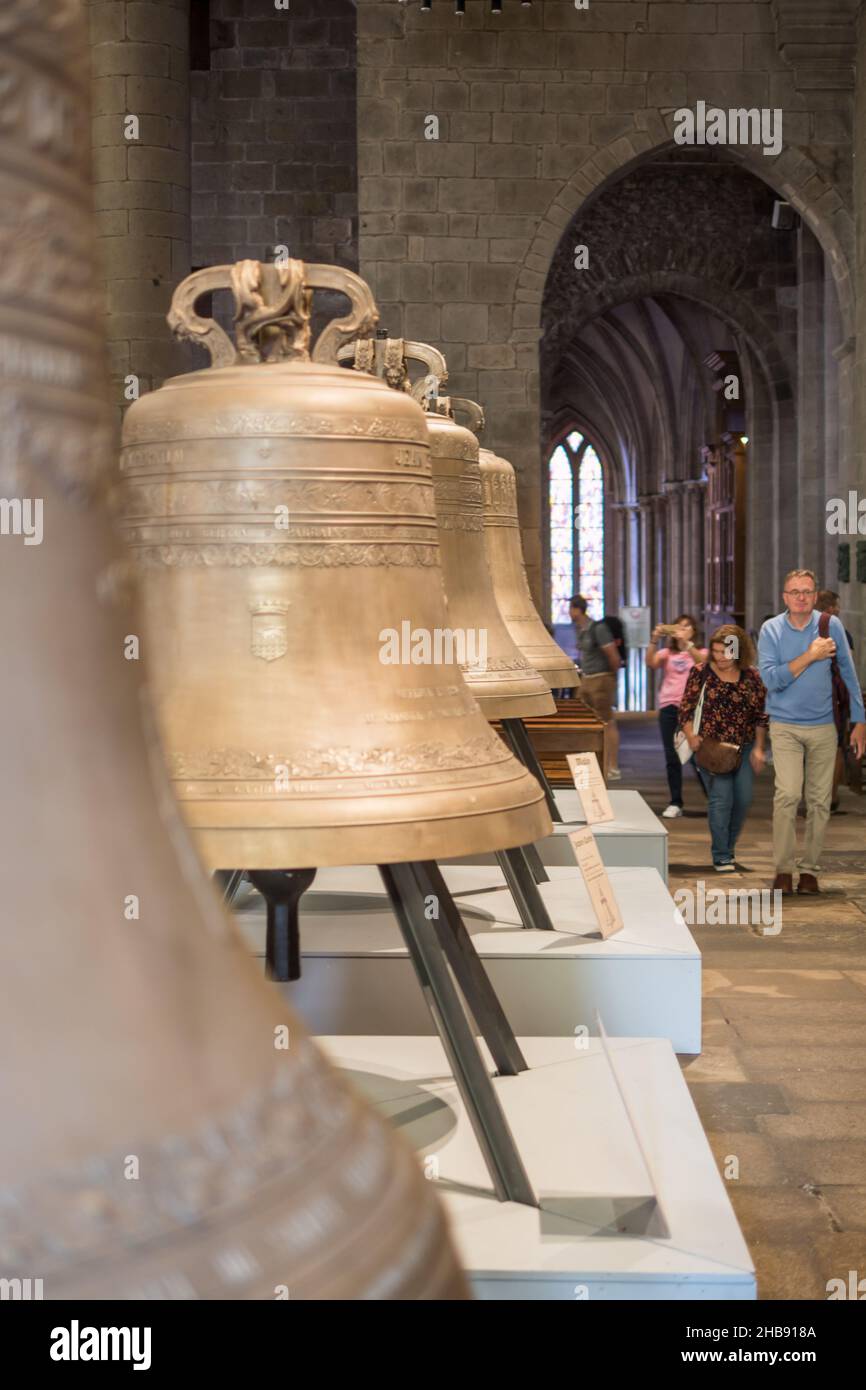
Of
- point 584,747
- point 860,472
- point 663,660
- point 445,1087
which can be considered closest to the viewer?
point 445,1087

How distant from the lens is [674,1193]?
308cm

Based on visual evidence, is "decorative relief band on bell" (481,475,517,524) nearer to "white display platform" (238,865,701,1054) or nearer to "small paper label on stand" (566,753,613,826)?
"small paper label on stand" (566,753,613,826)

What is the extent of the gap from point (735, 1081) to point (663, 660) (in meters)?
6.17

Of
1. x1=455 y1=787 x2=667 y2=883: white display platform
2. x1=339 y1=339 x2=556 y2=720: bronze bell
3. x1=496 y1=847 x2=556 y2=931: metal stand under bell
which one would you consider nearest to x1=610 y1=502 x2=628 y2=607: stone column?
x1=455 y1=787 x2=667 y2=883: white display platform

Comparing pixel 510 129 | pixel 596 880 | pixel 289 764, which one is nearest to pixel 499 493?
pixel 596 880

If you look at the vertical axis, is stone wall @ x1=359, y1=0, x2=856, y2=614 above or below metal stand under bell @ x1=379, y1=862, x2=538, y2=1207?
above

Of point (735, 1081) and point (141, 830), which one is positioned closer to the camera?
point (141, 830)

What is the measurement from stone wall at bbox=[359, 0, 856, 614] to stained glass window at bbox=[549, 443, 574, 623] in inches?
1052

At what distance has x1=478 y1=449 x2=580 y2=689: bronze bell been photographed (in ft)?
21.2

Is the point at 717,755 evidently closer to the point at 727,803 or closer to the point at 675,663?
the point at 727,803

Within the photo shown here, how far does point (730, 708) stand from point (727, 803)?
642 mm

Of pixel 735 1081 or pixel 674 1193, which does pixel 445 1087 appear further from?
pixel 735 1081
